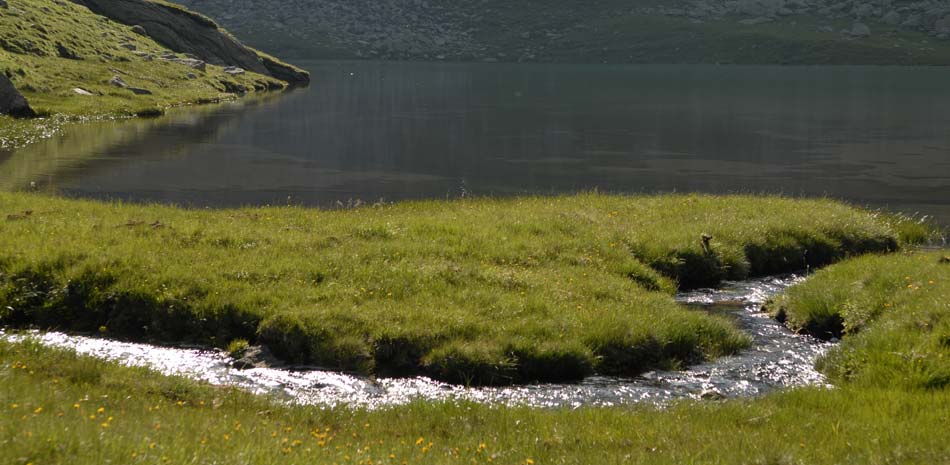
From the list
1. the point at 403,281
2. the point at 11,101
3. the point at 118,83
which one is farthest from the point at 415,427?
the point at 118,83

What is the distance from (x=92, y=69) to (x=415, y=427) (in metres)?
79.8

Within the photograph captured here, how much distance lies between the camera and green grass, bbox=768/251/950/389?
610 inches

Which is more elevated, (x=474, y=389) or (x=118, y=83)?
(x=474, y=389)

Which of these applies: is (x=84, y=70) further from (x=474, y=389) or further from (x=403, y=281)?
(x=474, y=389)

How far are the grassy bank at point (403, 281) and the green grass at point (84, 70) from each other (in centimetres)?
3629

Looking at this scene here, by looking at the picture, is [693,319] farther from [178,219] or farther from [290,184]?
[290,184]

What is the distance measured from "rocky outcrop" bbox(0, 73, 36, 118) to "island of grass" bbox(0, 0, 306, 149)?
58 centimetres

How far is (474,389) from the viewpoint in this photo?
1650cm

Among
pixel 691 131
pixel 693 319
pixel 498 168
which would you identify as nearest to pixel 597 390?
pixel 693 319

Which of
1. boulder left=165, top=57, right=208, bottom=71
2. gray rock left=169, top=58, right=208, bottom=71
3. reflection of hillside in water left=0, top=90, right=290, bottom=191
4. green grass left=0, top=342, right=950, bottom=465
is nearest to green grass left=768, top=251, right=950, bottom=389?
green grass left=0, top=342, right=950, bottom=465

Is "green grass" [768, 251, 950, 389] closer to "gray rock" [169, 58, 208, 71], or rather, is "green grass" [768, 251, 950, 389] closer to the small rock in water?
the small rock in water

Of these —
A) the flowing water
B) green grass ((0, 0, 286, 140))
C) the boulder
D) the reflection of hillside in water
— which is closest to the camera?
the flowing water

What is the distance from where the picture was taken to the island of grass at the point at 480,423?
9.39 m

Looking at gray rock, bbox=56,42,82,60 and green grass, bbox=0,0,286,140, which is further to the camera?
gray rock, bbox=56,42,82,60
